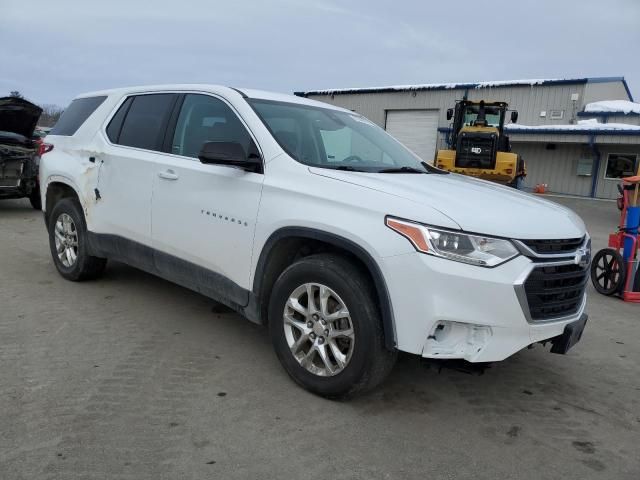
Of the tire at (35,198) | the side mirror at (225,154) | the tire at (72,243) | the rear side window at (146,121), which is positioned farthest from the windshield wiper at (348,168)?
the tire at (35,198)

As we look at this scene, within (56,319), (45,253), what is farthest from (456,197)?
(45,253)

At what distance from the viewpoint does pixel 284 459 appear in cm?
263

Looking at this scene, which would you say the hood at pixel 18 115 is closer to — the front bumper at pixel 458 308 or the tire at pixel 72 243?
the tire at pixel 72 243

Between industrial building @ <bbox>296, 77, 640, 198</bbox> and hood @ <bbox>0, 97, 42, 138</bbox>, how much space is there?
22.9 meters

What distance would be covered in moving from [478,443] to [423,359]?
0.52m

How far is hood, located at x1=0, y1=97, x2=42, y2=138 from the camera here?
33.7ft

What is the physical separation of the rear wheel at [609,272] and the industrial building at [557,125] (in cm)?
2055

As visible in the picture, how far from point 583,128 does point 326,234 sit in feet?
84.3

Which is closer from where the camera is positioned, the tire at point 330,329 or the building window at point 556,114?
the tire at point 330,329

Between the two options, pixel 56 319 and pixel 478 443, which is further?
pixel 56 319

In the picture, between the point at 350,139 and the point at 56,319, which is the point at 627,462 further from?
the point at 56,319

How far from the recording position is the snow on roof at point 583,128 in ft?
79.2

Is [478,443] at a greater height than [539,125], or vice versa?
[539,125]

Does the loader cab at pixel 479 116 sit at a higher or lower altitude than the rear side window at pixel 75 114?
higher
